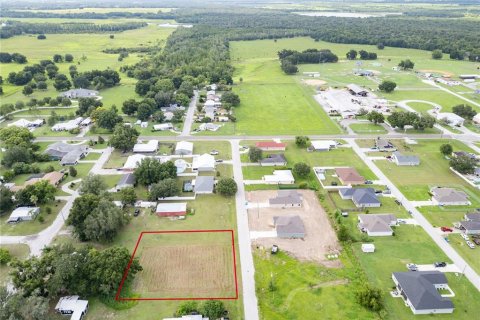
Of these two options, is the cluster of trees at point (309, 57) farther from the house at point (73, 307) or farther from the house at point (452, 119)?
the house at point (73, 307)

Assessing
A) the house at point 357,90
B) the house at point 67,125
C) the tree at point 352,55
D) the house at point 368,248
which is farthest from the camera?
the tree at point 352,55

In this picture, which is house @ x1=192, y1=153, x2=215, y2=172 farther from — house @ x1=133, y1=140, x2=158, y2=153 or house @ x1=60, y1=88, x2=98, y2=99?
house @ x1=60, y1=88, x2=98, y2=99

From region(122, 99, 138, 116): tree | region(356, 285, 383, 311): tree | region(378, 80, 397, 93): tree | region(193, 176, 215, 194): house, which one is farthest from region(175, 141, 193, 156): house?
region(378, 80, 397, 93): tree

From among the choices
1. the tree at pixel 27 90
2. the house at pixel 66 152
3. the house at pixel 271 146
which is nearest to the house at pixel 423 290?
the house at pixel 271 146

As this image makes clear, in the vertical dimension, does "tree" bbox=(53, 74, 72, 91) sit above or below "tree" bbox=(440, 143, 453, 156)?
above

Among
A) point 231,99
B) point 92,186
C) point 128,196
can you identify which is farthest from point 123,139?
point 231,99

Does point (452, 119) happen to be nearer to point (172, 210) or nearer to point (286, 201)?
point (286, 201)

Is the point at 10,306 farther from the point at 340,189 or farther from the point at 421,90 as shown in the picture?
the point at 421,90
